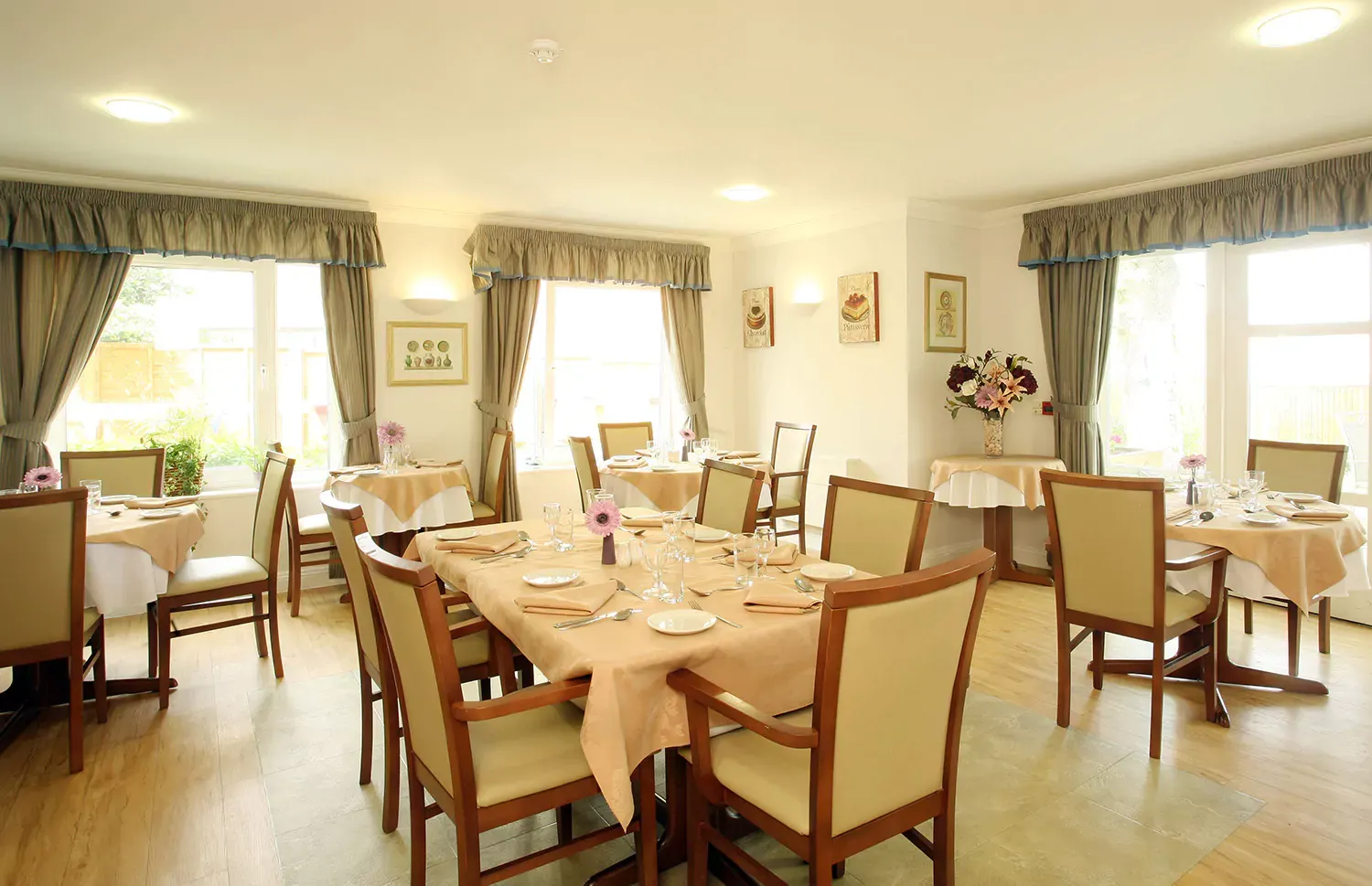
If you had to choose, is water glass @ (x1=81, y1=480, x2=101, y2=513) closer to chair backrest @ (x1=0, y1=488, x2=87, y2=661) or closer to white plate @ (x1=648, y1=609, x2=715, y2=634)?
chair backrest @ (x1=0, y1=488, x2=87, y2=661)

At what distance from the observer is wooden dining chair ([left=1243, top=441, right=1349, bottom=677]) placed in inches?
150

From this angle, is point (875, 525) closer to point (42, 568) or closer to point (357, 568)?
point (357, 568)

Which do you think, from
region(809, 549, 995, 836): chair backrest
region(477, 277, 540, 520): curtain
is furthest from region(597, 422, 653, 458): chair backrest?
region(809, 549, 995, 836): chair backrest

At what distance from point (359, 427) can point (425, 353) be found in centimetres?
70

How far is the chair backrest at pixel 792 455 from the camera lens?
5.41 meters

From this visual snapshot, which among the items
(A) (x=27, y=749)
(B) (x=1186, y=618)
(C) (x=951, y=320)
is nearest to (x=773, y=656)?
(B) (x=1186, y=618)

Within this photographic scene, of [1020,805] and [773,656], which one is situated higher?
[773,656]

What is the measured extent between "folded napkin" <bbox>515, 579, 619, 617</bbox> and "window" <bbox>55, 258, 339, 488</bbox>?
3.79 m

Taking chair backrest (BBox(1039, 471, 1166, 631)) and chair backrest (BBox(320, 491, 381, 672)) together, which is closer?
chair backrest (BBox(320, 491, 381, 672))

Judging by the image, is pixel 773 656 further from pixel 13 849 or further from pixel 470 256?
pixel 470 256

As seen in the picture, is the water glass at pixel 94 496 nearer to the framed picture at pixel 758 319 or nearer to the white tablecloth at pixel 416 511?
the white tablecloth at pixel 416 511

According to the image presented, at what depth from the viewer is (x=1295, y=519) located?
10.5 feet

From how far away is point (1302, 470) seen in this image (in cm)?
402

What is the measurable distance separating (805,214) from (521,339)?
91.3 inches
